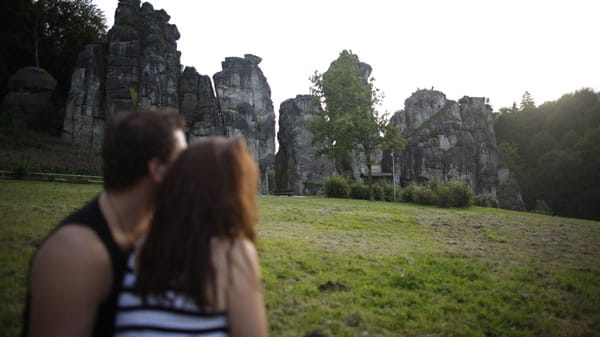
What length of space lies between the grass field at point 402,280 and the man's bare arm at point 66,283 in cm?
330

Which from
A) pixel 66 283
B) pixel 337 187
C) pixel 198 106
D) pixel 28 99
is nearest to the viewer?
pixel 66 283

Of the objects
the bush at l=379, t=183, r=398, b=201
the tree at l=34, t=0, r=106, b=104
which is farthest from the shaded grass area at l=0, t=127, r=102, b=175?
the bush at l=379, t=183, r=398, b=201

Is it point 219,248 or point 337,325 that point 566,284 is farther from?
point 219,248

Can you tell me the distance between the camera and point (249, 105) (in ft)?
162

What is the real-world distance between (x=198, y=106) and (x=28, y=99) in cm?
1827

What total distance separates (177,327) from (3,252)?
671 centimetres

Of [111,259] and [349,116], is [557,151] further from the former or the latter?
[111,259]

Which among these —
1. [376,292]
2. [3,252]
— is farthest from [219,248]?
[3,252]

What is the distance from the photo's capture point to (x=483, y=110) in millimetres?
47188

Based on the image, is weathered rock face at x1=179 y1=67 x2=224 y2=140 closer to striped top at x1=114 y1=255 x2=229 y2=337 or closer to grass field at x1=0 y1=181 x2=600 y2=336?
grass field at x1=0 y1=181 x2=600 y2=336

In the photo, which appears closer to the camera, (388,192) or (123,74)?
(388,192)

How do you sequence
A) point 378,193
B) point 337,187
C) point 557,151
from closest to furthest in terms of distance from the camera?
1. point 337,187
2. point 378,193
3. point 557,151

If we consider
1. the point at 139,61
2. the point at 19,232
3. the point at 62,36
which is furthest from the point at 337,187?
the point at 62,36

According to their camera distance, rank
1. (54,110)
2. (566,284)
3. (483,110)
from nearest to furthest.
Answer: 1. (566,284)
2. (54,110)
3. (483,110)
